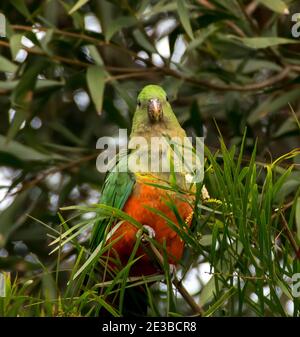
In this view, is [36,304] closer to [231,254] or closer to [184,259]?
[231,254]

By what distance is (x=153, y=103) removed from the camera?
3699mm

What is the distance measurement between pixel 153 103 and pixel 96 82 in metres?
0.32

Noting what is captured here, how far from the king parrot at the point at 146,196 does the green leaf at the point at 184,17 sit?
0.28 meters

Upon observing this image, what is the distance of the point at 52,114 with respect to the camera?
4.91 meters

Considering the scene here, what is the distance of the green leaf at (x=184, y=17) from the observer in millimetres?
3695

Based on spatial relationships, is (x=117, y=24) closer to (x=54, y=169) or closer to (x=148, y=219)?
(x=54, y=169)

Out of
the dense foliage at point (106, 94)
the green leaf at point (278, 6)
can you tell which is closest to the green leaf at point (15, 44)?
the dense foliage at point (106, 94)

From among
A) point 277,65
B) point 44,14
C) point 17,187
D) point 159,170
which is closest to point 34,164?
point 17,187

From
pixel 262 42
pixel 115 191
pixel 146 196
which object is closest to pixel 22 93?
pixel 115 191

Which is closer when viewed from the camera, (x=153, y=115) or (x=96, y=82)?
(x=153, y=115)

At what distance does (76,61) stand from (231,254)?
1.94 meters

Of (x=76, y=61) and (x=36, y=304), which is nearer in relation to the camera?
(x=36, y=304)

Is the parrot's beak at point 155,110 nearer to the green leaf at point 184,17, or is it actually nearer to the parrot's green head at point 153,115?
the parrot's green head at point 153,115
